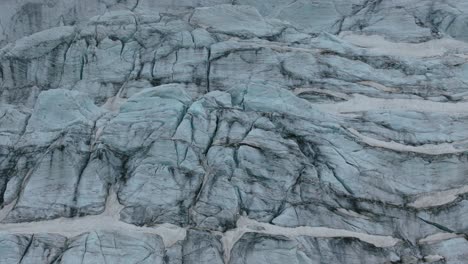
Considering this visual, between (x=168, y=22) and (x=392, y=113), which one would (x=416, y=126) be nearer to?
(x=392, y=113)

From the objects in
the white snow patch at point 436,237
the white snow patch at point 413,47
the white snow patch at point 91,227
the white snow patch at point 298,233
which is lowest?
the white snow patch at point 91,227

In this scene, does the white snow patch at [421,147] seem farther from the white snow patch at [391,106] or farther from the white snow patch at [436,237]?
the white snow patch at [436,237]

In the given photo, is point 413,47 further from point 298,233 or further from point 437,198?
point 298,233

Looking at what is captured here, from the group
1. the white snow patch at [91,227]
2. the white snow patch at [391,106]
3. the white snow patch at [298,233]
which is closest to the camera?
the white snow patch at [298,233]

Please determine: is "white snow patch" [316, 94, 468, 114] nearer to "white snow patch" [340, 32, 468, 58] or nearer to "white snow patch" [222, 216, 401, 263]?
"white snow patch" [340, 32, 468, 58]

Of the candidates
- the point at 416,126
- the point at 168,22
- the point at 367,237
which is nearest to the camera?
the point at 367,237

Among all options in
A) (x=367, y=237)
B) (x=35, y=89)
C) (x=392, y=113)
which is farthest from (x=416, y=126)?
(x=35, y=89)

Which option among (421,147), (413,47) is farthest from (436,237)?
(413,47)

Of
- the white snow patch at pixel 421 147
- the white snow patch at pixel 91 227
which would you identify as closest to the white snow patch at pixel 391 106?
the white snow patch at pixel 421 147
